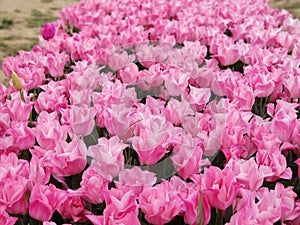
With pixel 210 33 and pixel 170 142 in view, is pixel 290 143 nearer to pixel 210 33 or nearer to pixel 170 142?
pixel 170 142

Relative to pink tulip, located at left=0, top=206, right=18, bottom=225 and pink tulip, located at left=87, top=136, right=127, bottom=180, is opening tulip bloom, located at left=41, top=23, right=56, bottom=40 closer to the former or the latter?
pink tulip, located at left=87, top=136, right=127, bottom=180

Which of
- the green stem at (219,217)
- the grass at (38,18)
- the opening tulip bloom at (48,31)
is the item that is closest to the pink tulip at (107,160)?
the green stem at (219,217)

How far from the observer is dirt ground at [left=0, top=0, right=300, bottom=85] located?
747 cm

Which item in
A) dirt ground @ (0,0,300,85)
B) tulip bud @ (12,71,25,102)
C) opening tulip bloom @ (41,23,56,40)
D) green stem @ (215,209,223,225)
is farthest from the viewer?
dirt ground @ (0,0,300,85)

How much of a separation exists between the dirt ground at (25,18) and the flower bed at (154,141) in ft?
14.7

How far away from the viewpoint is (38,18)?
9039 millimetres

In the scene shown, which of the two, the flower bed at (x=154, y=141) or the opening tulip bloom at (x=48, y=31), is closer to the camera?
the flower bed at (x=154, y=141)

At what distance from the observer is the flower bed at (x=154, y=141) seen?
60.7 inches

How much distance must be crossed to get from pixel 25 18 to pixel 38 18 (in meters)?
0.23

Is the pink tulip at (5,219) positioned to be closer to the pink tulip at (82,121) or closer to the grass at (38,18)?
the pink tulip at (82,121)

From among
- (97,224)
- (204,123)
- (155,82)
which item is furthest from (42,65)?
(97,224)

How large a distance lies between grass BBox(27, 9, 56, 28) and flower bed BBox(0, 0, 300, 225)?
5676 millimetres

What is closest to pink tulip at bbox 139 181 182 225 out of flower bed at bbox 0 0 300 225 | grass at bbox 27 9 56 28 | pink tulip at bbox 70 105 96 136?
flower bed at bbox 0 0 300 225

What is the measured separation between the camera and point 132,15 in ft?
14.7
